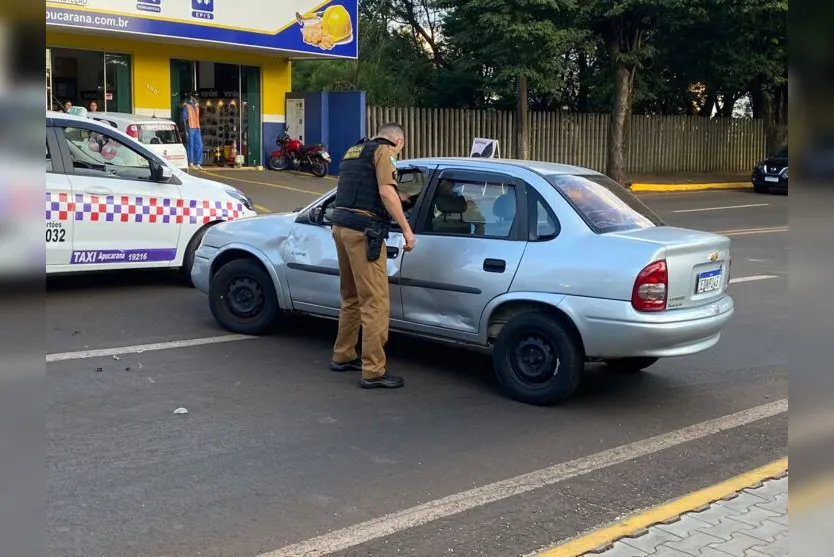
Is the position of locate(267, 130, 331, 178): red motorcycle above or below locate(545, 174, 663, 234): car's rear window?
above

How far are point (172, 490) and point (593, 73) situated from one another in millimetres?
27465

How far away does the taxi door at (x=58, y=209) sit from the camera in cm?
852

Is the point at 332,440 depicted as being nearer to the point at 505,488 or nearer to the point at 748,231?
the point at 505,488

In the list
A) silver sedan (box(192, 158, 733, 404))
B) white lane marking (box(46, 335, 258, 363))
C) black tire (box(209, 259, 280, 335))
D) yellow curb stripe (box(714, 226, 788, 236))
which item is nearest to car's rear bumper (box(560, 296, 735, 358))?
silver sedan (box(192, 158, 733, 404))

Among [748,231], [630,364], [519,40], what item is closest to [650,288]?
[630,364]

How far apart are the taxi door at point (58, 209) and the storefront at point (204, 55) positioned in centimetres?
1123

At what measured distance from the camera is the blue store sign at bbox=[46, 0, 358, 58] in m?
19.3

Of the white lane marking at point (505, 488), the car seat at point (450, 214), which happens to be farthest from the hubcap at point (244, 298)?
the white lane marking at point (505, 488)

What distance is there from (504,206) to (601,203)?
69 centimetres

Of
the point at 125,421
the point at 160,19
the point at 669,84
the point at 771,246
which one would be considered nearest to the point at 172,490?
the point at 125,421

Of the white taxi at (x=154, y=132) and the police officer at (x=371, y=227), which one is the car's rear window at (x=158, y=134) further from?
the police officer at (x=371, y=227)

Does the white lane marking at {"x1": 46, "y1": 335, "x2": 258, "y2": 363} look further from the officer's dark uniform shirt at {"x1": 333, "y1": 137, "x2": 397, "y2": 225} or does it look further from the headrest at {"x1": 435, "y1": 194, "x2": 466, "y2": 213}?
the headrest at {"x1": 435, "y1": 194, "x2": 466, "y2": 213}

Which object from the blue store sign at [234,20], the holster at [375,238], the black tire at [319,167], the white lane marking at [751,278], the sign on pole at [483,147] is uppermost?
the blue store sign at [234,20]

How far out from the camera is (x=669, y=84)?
102 ft
